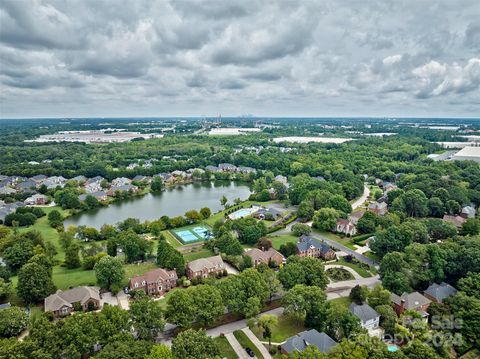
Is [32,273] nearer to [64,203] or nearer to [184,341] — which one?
[184,341]

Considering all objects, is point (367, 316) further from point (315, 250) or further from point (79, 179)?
point (79, 179)

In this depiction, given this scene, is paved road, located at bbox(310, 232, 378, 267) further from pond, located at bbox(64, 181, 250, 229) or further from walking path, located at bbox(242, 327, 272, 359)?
pond, located at bbox(64, 181, 250, 229)

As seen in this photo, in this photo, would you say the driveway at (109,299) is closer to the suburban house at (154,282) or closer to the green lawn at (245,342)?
the suburban house at (154,282)

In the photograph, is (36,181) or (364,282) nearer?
(364,282)

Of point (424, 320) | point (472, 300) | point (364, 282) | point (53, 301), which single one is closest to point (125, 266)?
point (53, 301)

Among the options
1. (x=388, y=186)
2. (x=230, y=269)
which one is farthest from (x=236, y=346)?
(x=388, y=186)

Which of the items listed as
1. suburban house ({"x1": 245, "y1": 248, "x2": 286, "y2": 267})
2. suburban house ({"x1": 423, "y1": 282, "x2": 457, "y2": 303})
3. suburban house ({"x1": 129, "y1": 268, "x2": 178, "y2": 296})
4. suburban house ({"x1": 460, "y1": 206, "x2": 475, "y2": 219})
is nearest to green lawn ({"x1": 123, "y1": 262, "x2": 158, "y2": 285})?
suburban house ({"x1": 129, "y1": 268, "x2": 178, "y2": 296})

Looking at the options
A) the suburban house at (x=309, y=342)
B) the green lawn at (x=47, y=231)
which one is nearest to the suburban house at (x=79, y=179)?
the green lawn at (x=47, y=231)
